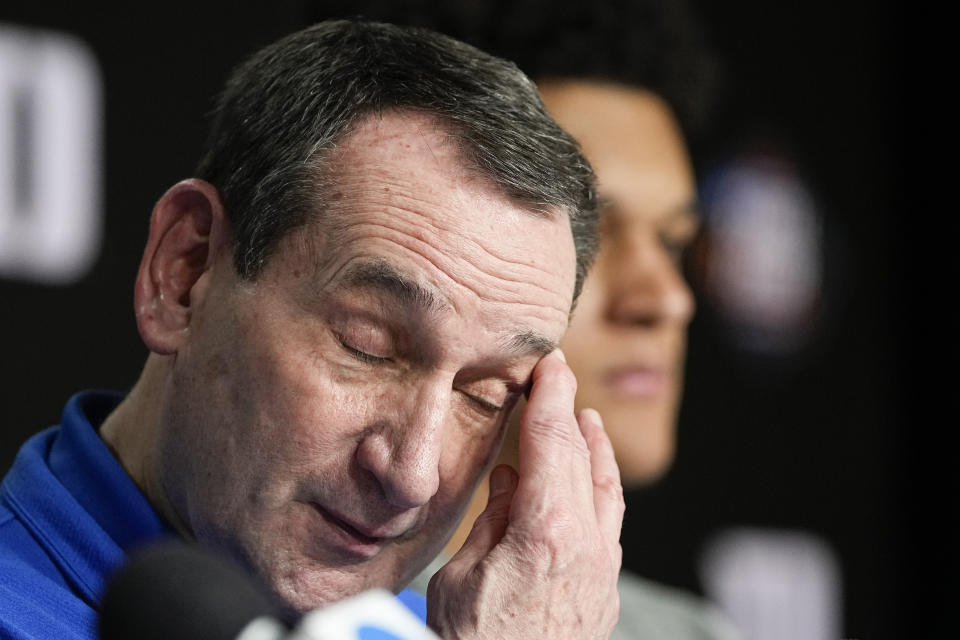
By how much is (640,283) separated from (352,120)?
106 cm

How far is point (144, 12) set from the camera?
2.49 metres

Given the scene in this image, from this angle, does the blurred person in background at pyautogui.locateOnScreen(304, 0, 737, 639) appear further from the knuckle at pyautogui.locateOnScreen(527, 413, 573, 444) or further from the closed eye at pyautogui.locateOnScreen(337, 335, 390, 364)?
the closed eye at pyautogui.locateOnScreen(337, 335, 390, 364)

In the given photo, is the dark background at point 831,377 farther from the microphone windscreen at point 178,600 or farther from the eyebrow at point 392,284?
the microphone windscreen at point 178,600

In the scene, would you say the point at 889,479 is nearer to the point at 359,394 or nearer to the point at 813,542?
the point at 813,542

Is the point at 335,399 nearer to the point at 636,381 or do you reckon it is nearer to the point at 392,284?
the point at 392,284

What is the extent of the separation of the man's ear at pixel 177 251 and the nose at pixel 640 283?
1.06m

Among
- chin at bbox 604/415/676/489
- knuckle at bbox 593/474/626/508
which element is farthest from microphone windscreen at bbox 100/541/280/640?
chin at bbox 604/415/676/489

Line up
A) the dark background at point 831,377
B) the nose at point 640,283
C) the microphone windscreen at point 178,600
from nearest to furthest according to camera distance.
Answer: the microphone windscreen at point 178,600 → the nose at point 640,283 → the dark background at point 831,377

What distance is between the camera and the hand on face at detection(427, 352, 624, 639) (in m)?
1.29

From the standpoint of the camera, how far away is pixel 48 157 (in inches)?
90.4

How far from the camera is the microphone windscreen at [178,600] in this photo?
0.80 m

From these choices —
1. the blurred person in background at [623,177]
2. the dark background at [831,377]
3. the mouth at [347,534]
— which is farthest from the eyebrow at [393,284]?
the dark background at [831,377]

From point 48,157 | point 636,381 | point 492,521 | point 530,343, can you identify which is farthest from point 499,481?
point 48,157

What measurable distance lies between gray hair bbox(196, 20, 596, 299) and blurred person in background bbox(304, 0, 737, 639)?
0.75m
